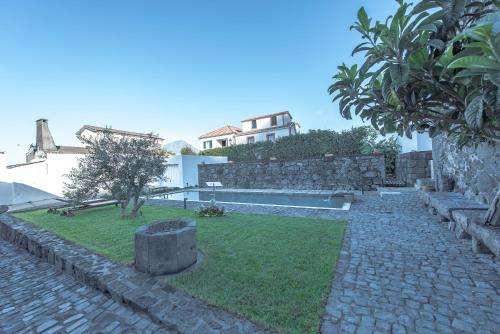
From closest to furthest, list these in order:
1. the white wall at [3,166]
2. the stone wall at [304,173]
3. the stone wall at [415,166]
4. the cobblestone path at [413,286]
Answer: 1. the cobblestone path at [413,286]
2. the stone wall at [415,166]
3. the stone wall at [304,173]
4. the white wall at [3,166]

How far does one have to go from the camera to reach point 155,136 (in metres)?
7.70

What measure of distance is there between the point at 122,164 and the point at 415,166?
1390 centimetres

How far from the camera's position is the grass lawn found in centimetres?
248

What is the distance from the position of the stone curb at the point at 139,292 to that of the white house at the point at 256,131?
2487 centimetres

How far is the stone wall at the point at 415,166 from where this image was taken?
11148 mm

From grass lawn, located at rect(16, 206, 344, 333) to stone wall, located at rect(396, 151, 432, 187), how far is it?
28.3 feet

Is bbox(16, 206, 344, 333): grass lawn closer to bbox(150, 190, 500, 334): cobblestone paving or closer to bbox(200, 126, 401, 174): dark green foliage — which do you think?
bbox(150, 190, 500, 334): cobblestone paving

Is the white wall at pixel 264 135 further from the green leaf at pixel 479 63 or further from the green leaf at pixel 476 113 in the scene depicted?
the green leaf at pixel 479 63

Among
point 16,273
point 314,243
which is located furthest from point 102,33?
point 314,243

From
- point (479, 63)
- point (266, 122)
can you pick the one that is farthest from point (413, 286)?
point (266, 122)

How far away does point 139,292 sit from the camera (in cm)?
295

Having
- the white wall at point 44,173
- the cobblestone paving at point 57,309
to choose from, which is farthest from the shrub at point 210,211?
the white wall at point 44,173

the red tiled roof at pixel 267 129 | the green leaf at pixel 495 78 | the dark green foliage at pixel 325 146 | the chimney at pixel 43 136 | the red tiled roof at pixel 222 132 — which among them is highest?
the red tiled roof at pixel 222 132

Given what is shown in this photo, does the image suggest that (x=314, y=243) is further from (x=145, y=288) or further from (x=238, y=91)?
(x=238, y=91)
